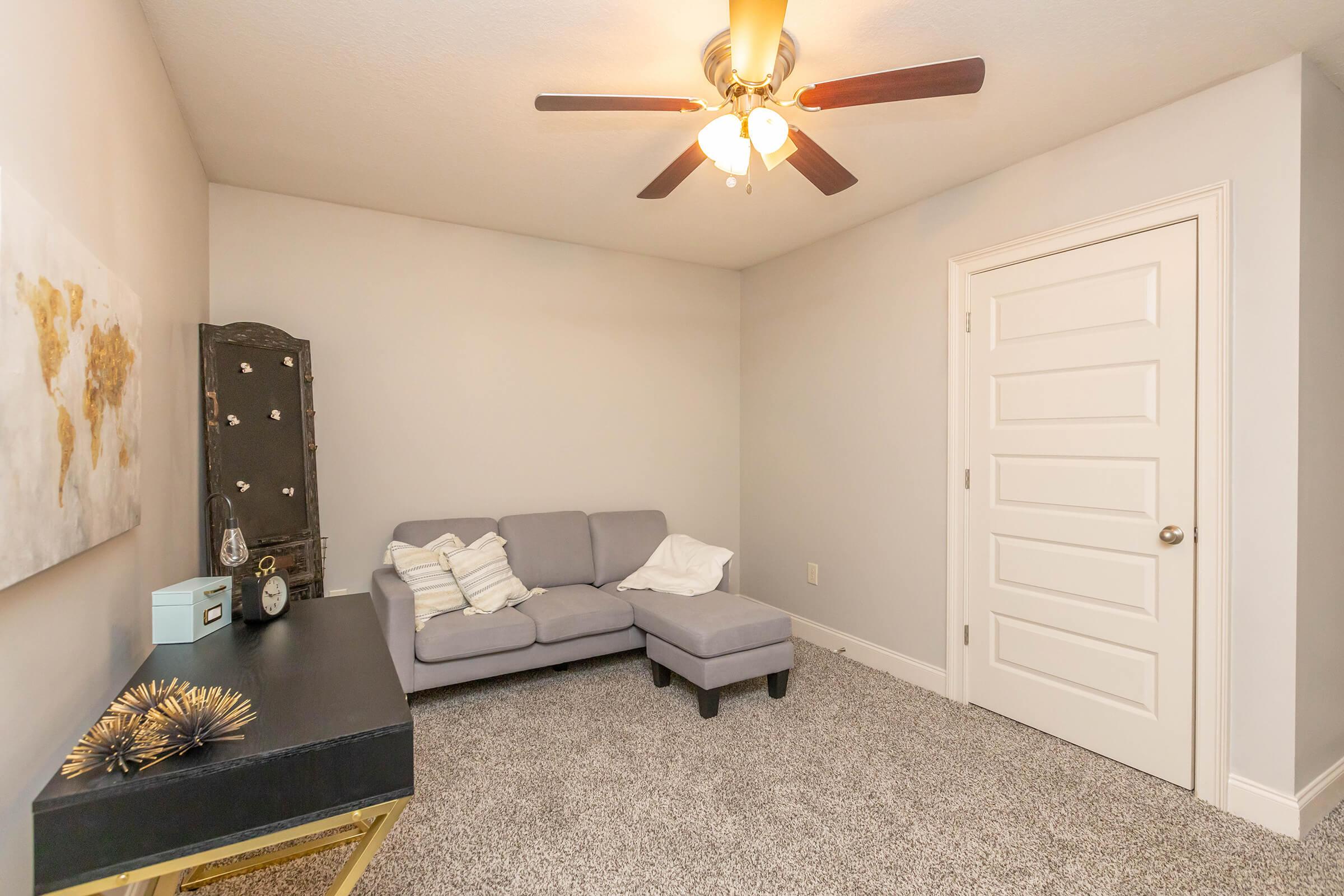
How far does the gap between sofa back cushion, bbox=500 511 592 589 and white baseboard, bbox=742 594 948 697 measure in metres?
1.43

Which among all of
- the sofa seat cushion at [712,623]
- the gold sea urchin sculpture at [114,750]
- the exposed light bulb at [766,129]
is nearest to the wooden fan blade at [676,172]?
the exposed light bulb at [766,129]

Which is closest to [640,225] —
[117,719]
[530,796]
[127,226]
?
[127,226]

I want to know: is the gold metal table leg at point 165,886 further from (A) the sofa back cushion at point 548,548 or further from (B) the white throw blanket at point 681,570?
(B) the white throw blanket at point 681,570

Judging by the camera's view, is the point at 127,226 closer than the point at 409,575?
Yes

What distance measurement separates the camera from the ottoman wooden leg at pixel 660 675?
335 cm

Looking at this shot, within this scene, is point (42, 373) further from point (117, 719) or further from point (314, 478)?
point (314, 478)

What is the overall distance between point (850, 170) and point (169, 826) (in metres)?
3.25

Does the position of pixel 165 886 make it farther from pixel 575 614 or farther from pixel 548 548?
pixel 548 548

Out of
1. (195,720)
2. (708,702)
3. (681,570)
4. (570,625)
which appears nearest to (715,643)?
(708,702)

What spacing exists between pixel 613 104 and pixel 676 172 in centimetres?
50

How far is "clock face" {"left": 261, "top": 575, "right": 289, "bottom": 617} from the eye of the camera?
6.64 ft

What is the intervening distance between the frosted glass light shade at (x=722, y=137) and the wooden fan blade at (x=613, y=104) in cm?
7

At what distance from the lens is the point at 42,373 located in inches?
47.7

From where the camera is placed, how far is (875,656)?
3680 millimetres
